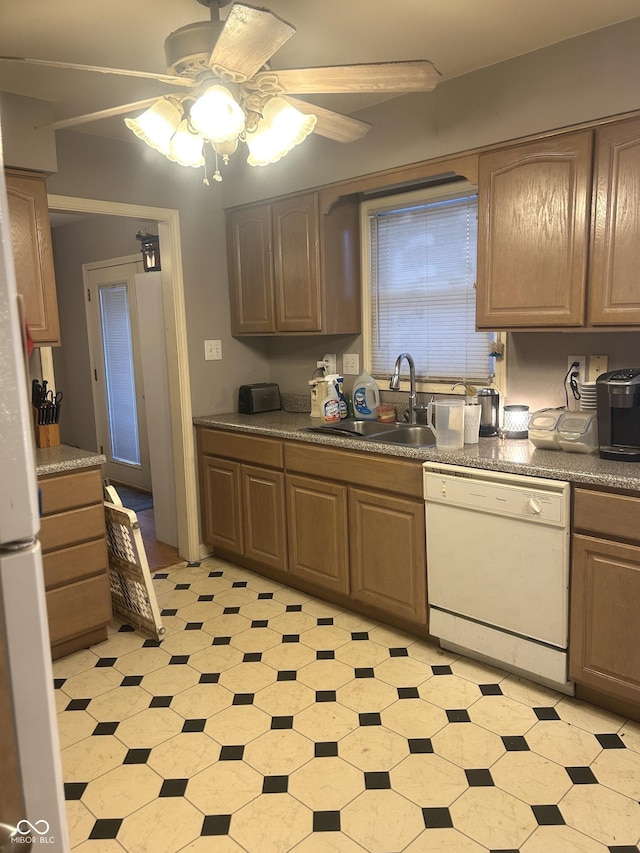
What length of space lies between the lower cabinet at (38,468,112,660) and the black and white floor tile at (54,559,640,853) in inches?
5.2

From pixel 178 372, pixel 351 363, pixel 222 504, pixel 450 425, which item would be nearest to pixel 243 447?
pixel 222 504

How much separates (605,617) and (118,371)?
4647 mm

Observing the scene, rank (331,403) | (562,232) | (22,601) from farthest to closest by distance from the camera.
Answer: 1. (331,403)
2. (562,232)
3. (22,601)

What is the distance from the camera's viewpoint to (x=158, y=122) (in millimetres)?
1966

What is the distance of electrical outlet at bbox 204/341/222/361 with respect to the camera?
12.8ft

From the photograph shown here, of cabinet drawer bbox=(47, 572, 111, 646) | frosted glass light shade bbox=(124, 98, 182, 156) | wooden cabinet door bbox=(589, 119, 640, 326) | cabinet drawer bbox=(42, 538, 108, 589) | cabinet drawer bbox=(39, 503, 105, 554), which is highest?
frosted glass light shade bbox=(124, 98, 182, 156)

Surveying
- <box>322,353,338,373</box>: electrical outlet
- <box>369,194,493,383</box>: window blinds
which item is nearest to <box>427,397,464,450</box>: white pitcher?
<box>369,194,493,383</box>: window blinds

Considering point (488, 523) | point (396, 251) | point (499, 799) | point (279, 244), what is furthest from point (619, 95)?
point (499, 799)

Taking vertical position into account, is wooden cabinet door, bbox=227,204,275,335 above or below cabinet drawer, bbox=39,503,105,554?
above

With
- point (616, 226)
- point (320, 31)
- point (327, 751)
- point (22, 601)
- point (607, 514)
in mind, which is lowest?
point (327, 751)

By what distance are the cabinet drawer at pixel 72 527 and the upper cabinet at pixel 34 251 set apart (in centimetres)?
80

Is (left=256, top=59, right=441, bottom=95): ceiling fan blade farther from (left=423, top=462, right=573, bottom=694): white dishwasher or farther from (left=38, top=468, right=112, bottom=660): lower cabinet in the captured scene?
(left=38, top=468, right=112, bottom=660): lower cabinet

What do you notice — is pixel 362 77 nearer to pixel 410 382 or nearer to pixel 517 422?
pixel 517 422

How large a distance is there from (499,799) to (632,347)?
1.75 metres
